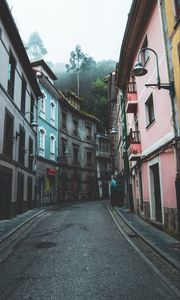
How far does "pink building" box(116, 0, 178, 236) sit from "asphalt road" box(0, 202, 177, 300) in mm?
2359

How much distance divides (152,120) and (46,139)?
15.2 m

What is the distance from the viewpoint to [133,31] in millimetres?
12219

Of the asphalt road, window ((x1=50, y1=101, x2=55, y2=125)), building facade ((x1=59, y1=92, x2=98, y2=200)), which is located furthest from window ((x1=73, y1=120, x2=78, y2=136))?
the asphalt road

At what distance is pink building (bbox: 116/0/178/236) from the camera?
8703 mm

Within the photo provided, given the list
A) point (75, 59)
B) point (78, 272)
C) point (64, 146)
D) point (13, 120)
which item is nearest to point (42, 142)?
point (64, 146)

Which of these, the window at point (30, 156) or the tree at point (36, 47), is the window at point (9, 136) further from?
the tree at point (36, 47)

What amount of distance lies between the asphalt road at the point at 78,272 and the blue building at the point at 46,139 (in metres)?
14.5

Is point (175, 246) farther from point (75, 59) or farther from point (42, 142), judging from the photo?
point (75, 59)

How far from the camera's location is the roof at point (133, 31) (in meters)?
10.5

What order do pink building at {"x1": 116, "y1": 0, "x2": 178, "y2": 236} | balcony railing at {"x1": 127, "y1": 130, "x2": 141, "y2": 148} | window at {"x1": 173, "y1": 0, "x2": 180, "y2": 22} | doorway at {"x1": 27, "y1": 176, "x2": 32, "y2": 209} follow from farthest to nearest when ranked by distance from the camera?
doorway at {"x1": 27, "y1": 176, "x2": 32, "y2": 209} < balcony railing at {"x1": 127, "y1": 130, "x2": 141, "y2": 148} < pink building at {"x1": 116, "y1": 0, "x2": 178, "y2": 236} < window at {"x1": 173, "y1": 0, "x2": 180, "y2": 22}

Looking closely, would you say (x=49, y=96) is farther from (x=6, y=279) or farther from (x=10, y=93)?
(x=6, y=279)

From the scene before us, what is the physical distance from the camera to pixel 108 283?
4.57 m

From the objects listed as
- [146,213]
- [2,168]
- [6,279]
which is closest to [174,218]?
[146,213]

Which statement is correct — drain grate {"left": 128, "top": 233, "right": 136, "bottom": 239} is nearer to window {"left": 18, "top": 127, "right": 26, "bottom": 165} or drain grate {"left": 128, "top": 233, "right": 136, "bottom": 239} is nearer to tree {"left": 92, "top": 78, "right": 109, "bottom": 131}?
window {"left": 18, "top": 127, "right": 26, "bottom": 165}
